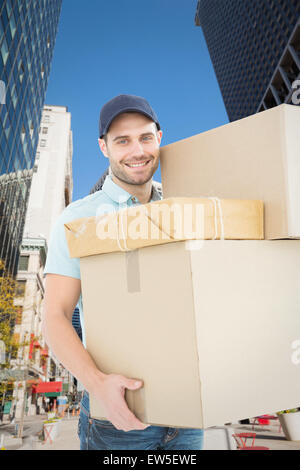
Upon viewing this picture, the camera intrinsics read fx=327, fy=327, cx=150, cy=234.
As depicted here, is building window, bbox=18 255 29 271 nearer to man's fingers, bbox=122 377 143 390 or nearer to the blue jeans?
the blue jeans

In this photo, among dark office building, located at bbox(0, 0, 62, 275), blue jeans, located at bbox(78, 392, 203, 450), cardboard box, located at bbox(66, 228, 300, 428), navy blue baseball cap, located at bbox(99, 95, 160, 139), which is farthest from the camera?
dark office building, located at bbox(0, 0, 62, 275)

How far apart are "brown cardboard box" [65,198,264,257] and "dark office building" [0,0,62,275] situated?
61.1 feet

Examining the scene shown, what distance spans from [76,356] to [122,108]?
38.0 inches

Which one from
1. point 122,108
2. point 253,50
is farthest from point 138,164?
point 253,50

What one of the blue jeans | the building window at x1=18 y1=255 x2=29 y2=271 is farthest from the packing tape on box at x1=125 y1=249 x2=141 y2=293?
the building window at x1=18 y1=255 x2=29 y2=271

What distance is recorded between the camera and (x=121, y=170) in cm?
142

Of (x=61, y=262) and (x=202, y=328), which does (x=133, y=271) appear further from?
(x=61, y=262)

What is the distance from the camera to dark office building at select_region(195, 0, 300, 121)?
42000 millimetres

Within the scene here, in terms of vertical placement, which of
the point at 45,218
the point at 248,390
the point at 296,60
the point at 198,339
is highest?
the point at 296,60

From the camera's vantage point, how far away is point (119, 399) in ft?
3.12

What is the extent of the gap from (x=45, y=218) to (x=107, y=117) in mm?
50671

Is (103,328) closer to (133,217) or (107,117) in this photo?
(133,217)

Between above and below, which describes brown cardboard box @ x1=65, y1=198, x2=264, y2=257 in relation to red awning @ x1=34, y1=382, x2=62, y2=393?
above
